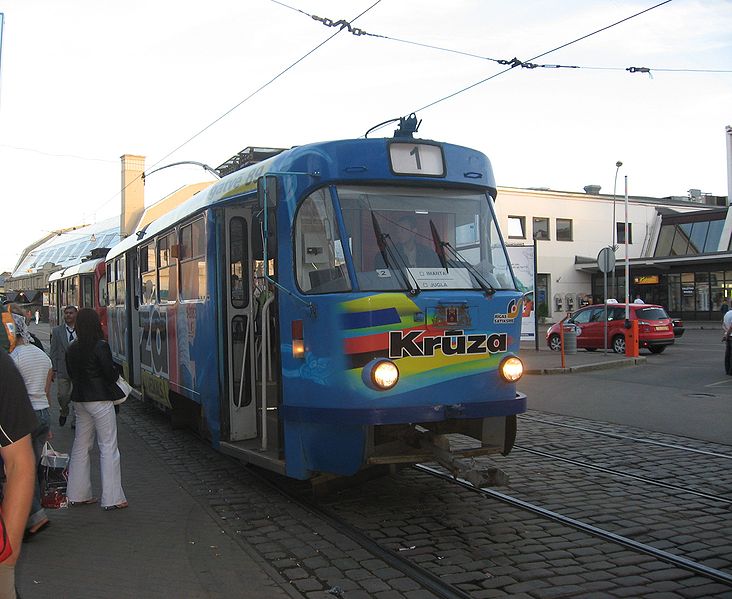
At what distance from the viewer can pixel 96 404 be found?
6957mm

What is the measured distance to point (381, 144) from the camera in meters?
6.47

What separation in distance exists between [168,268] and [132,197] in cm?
5134

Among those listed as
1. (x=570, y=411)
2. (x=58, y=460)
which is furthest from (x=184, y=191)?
(x=58, y=460)

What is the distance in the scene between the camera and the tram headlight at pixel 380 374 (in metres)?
5.79

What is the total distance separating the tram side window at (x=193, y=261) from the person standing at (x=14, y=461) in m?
5.25

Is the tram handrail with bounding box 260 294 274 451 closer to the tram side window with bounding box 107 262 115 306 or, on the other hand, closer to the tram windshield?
the tram windshield

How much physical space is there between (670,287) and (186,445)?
41.5m

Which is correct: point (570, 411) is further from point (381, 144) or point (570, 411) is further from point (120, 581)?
point (120, 581)

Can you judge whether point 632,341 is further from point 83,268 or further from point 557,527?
point 557,527

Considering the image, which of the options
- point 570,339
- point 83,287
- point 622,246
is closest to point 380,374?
point 83,287

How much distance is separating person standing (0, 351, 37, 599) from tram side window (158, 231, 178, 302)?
6653 millimetres

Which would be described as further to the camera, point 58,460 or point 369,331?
point 58,460

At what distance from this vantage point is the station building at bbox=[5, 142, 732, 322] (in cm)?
4441

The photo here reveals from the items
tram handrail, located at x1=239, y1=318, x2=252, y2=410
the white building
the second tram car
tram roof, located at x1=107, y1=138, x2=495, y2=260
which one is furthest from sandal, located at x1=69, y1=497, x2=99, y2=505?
the white building
